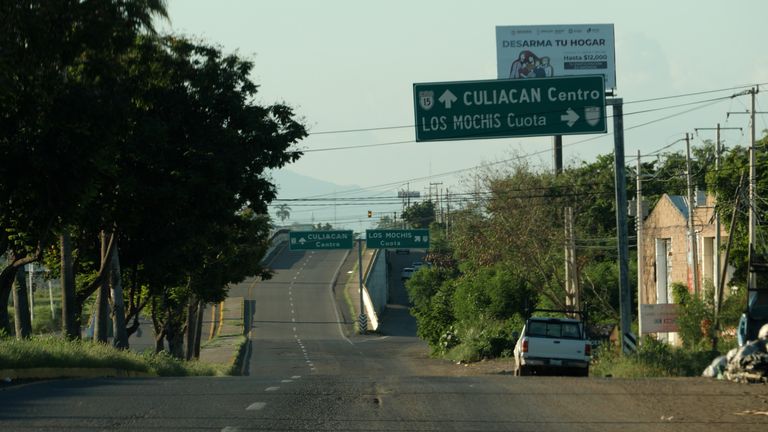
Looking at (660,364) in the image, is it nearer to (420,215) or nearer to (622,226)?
(622,226)

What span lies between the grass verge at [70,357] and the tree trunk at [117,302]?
86.1 inches

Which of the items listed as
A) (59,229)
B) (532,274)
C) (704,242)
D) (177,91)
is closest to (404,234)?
(532,274)

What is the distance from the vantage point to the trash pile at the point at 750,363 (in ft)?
56.1

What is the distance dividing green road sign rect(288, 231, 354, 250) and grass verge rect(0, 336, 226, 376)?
1492 inches

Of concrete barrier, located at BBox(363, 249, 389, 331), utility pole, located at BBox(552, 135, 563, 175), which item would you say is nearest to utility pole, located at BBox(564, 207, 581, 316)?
utility pole, located at BBox(552, 135, 563, 175)

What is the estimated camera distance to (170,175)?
27.0 meters

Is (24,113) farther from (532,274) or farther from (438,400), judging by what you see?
(532,274)

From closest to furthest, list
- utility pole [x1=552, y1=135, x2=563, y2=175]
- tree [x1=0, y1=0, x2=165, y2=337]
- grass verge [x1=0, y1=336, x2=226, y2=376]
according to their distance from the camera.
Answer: tree [x1=0, y1=0, x2=165, y2=337]
grass verge [x1=0, y1=336, x2=226, y2=376]
utility pole [x1=552, y1=135, x2=563, y2=175]

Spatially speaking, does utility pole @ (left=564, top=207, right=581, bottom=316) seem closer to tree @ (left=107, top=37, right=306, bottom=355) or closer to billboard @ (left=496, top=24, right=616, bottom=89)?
tree @ (left=107, top=37, right=306, bottom=355)

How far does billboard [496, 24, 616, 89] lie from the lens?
6894 centimetres

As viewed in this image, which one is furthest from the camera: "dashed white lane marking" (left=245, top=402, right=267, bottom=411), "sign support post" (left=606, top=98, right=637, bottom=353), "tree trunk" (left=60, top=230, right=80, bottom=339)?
"tree trunk" (left=60, top=230, right=80, bottom=339)

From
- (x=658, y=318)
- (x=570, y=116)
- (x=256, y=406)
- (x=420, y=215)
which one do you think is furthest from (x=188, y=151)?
(x=420, y=215)

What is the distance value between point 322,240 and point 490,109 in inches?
1792

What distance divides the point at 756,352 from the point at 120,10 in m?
12.1
